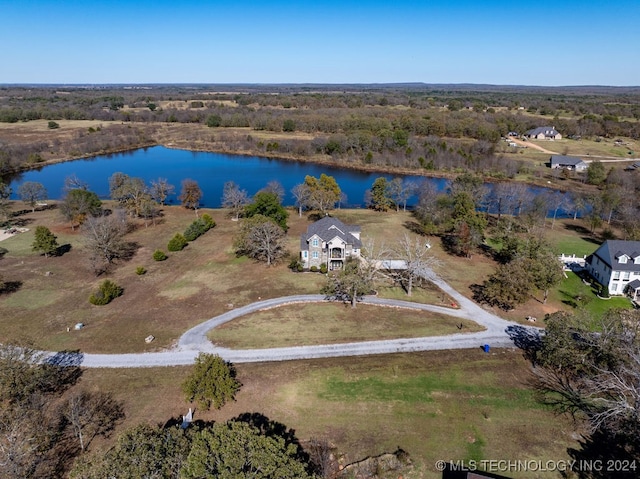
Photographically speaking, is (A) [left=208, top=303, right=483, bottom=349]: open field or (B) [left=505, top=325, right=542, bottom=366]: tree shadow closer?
(B) [left=505, top=325, right=542, bottom=366]: tree shadow

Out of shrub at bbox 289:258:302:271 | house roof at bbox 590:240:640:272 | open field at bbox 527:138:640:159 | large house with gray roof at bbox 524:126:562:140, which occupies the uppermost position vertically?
large house with gray roof at bbox 524:126:562:140

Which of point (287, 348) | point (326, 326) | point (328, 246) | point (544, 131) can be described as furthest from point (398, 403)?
point (544, 131)

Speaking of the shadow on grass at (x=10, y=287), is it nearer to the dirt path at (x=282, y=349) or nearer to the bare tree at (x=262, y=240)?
the dirt path at (x=282, y=349)

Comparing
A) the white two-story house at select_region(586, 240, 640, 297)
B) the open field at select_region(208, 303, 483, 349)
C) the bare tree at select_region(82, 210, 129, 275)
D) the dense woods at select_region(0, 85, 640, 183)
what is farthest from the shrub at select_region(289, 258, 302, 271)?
the dense woods at select_region(0, 85, 640, 183)

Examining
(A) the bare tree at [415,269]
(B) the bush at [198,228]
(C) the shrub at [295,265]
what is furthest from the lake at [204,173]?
(A) the bare tree at [415,269]

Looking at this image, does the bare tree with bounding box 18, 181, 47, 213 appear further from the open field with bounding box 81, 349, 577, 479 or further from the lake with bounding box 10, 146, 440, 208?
the open field with bounding box 81, 349, 577, 479

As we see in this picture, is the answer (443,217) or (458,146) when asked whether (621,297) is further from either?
(458,146)

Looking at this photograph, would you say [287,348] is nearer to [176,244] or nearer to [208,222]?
[176,244]
